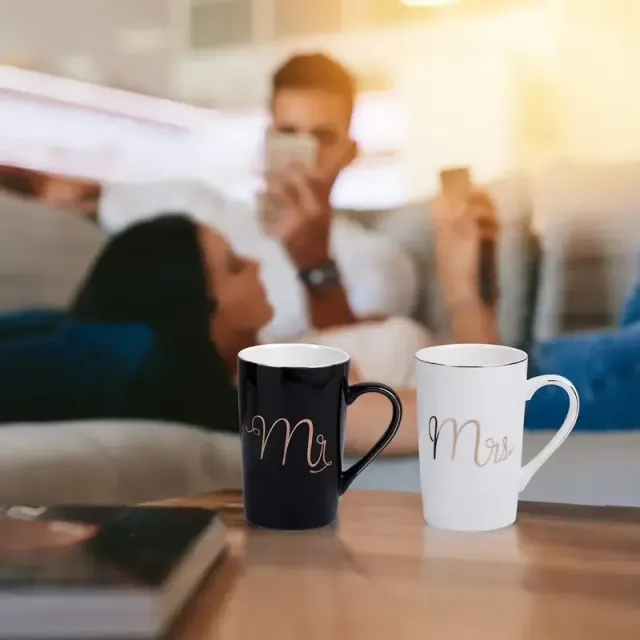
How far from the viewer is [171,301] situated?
763mm

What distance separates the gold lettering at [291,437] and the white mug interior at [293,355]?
7cm

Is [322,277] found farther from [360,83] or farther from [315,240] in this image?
[360,83]

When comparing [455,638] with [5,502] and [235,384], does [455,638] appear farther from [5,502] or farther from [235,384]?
[5,502]

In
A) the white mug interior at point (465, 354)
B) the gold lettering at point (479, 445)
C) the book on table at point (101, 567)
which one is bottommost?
the book on table at point (101, 567)

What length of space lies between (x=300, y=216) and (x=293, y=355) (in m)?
0.15

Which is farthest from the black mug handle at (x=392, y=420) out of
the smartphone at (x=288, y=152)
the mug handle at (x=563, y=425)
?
the smartphone at (x=288, y=152)

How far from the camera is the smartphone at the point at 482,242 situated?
717 millimetres

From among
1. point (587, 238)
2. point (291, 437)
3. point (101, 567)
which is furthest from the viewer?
point (587, 238)

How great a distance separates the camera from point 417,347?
0.74 meters

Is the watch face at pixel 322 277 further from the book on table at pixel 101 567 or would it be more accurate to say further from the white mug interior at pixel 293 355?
the book on table at pixel 101 567

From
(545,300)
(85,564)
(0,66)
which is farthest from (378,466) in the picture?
(0,66)

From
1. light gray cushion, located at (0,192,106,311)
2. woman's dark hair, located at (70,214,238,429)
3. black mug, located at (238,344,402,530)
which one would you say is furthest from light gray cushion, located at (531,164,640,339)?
light gray cushion, located at (0,192,106,311)

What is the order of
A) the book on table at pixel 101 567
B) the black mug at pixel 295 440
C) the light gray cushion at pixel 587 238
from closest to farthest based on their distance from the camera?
the book on table at pixel 101 567 → the black mug at pixel 295 440 → the light gray cushion at pixel 587 238

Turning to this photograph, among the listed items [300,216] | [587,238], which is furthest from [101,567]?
[587,238]
